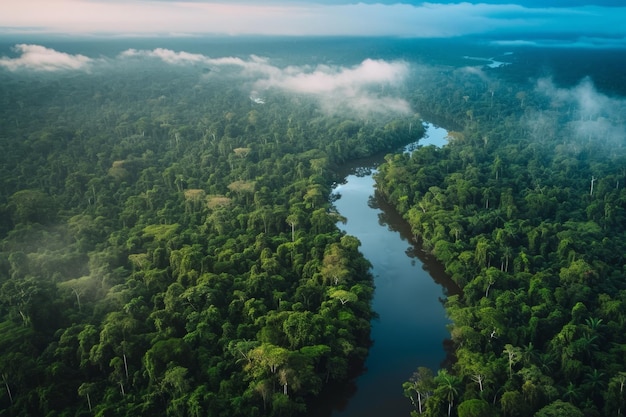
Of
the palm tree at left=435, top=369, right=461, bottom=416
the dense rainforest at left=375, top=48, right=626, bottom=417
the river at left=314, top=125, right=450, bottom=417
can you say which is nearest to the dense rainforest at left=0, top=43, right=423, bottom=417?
the river at left=314, top=125, right=450, bottom=417

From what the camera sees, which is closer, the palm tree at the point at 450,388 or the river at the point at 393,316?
the palm tree at the point at 450,388

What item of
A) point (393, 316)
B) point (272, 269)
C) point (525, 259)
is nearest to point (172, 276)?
point (272, 269)

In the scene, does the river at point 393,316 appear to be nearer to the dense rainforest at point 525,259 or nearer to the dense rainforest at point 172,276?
the dense rainforest at point 172,276

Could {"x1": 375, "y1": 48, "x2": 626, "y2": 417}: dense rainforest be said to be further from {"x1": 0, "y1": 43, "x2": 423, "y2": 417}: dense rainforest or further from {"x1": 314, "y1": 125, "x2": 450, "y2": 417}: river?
{"x1": 0, "y1": 43, "x2": 423, "y2": 417}: dense rainforest

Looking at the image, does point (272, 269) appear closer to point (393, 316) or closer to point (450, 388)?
point (393, 316)

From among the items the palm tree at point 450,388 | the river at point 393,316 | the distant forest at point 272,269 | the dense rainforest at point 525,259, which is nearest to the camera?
the palm tree at point 450,388

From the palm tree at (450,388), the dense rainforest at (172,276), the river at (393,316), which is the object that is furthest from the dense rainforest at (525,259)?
the dense rainforest at (172,276)
